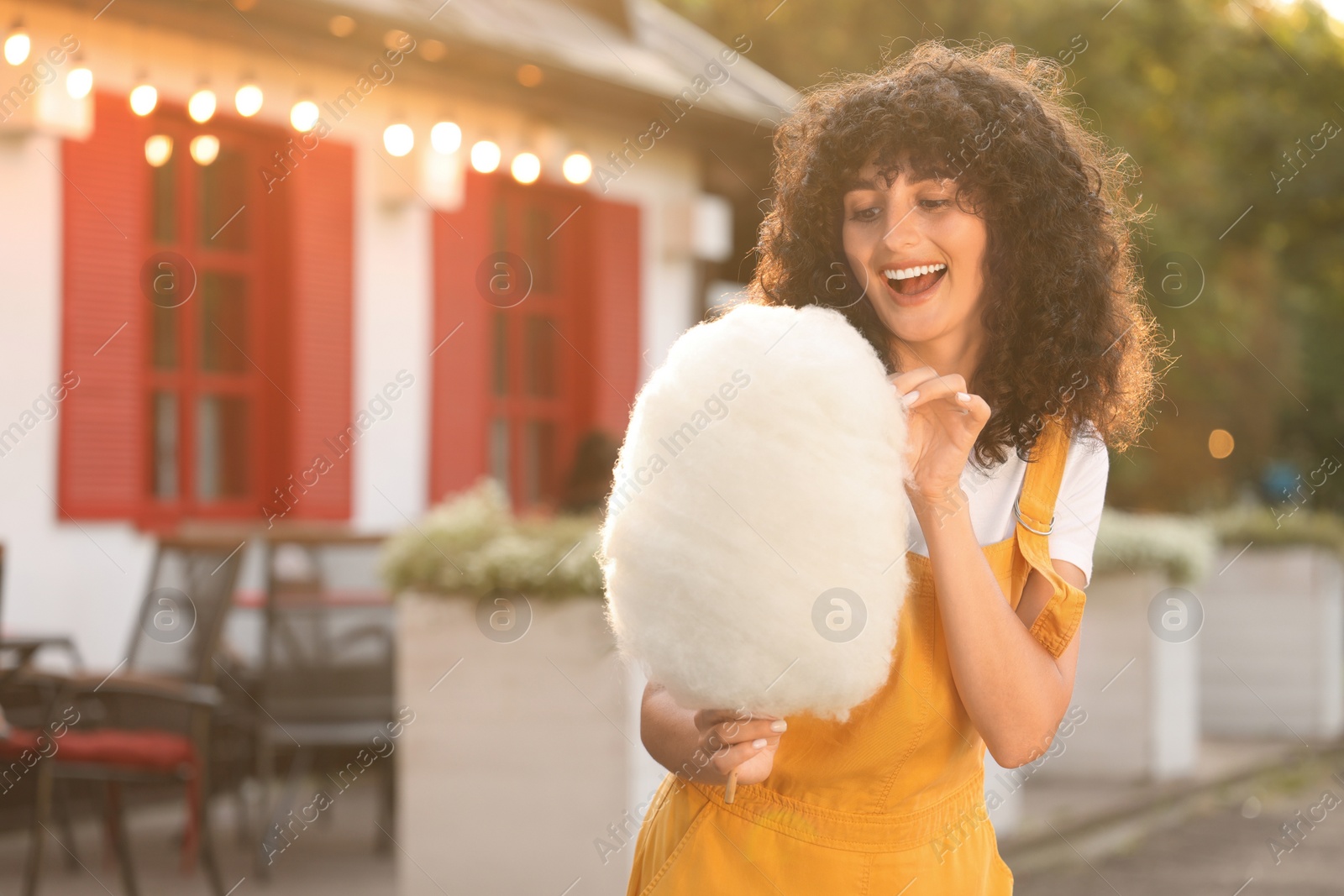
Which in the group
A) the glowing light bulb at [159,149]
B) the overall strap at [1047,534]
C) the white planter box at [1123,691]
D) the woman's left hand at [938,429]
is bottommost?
the white planter box at [1123,691]

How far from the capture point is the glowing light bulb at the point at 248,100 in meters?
7.00

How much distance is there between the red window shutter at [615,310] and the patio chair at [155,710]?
3.97 metres

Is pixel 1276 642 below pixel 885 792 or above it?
below

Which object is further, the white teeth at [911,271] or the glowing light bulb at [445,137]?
the glowing light bulb at [445,137]

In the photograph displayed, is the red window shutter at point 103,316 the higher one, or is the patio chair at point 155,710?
the red window shutter at point 103,316

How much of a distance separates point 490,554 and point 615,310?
4873 millimetres

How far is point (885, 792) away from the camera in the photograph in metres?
1.77

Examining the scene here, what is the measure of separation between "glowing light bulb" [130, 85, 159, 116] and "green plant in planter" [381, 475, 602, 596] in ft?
9.25

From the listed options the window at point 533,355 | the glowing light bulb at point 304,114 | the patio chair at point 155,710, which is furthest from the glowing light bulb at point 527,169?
the patio chair at point 155,710

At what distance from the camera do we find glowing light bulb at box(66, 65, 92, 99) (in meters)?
6.22

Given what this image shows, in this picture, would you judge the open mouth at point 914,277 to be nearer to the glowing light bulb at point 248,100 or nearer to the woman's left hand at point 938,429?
the woman's left hand at point 938,429

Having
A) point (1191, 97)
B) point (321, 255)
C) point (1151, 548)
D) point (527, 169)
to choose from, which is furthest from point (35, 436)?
point (1191, 97)

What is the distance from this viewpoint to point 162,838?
6.65 m

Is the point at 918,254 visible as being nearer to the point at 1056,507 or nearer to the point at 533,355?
the point at 1056,507
